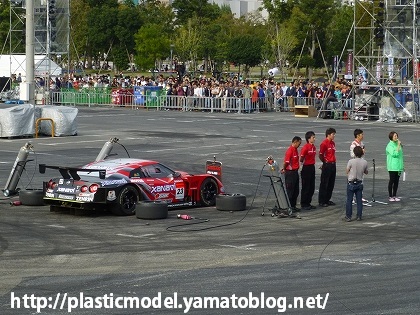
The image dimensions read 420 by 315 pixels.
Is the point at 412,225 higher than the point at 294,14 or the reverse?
the reverse

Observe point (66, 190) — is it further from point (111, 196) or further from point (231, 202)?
point (231, 202)

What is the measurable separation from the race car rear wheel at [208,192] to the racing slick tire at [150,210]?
1.94 m

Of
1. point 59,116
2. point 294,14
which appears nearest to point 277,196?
point 59,116

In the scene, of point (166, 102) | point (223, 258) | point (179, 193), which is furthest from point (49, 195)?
point (166, 102)

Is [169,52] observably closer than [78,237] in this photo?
No

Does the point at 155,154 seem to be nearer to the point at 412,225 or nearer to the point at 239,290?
the point at 412,225

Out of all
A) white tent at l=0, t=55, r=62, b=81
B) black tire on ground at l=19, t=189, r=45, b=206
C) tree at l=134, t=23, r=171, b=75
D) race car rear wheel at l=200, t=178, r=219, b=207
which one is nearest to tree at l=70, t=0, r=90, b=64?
tree at l=134, t=23, r=171, b=75

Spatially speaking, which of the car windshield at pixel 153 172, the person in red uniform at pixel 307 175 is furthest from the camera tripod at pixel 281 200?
A: the car windshield at pixel 153 172

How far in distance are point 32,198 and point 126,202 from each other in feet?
7.55

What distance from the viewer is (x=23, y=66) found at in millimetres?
63531

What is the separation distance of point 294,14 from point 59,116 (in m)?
50.8

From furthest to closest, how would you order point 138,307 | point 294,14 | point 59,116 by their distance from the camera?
point 294,14 → point 59,116 → point 138,307

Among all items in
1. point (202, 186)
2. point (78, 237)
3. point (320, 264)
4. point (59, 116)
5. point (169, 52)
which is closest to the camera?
point (320, 264)

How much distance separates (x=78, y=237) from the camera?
16.0 m
